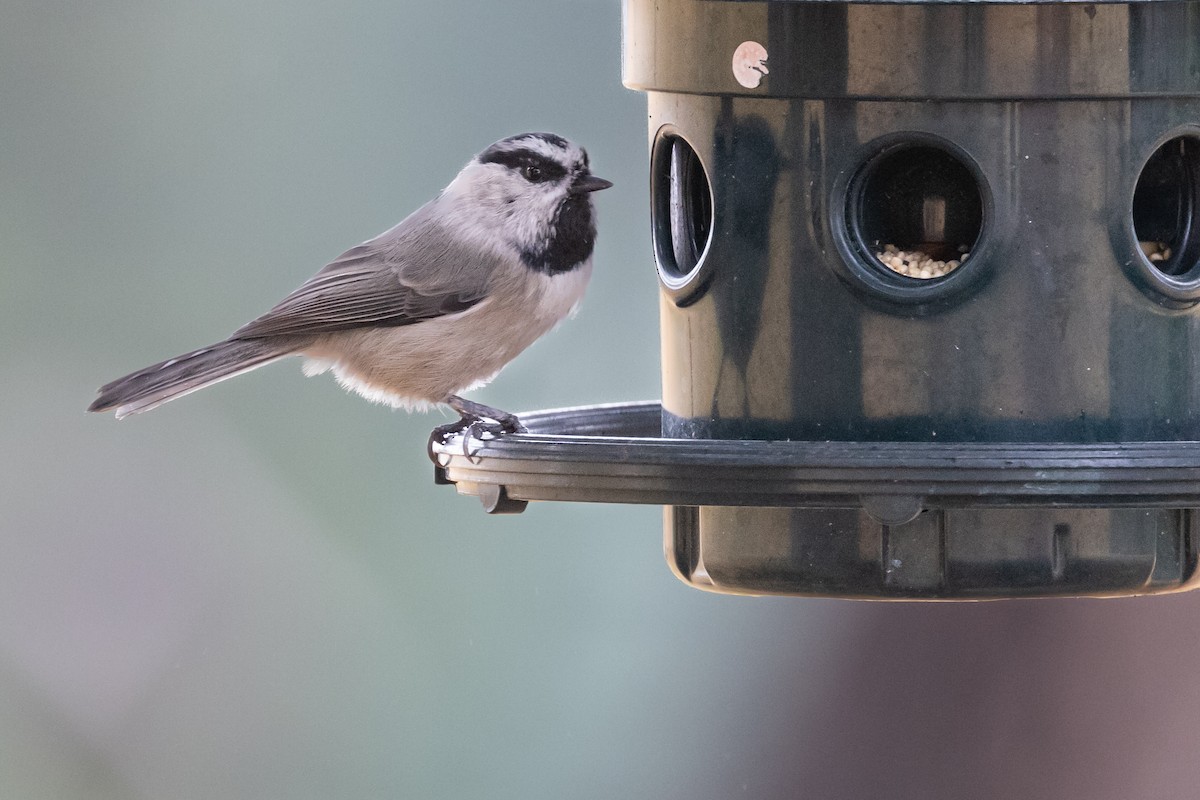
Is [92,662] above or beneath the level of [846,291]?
beneath

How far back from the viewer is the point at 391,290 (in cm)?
509

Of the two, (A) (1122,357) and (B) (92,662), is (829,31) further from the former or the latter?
(B) (92,662)

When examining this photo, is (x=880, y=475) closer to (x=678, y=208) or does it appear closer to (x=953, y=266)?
(x=953, y=266)

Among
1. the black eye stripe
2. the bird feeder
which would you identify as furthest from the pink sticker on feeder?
the black eye stripe

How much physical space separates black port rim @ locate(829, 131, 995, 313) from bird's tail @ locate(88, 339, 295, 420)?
1905mm

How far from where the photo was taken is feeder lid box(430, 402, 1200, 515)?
3082mm

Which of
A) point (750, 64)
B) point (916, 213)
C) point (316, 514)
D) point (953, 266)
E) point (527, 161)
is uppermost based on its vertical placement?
point (750, 64)

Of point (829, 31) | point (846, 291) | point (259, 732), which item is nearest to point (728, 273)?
point (846, 291)

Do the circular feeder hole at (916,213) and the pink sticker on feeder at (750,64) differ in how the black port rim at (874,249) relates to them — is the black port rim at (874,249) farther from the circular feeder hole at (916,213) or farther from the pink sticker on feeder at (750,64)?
the pink sticker on feeder at (750,64)

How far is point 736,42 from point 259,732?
408 centimetres

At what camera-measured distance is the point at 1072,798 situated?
587cm

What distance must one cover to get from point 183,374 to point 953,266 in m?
2.11

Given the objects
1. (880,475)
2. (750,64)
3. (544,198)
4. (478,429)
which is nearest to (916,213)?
(750,64)

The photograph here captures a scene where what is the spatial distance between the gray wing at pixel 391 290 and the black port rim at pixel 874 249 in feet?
4.83
